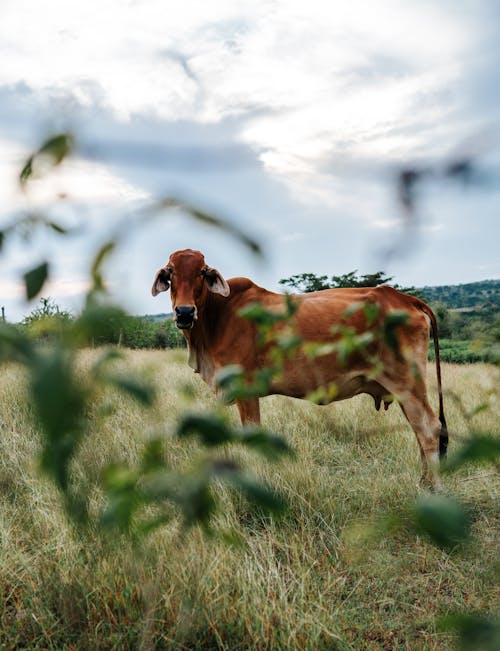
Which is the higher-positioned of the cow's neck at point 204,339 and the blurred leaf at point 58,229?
the blurred leaf at point 58,229

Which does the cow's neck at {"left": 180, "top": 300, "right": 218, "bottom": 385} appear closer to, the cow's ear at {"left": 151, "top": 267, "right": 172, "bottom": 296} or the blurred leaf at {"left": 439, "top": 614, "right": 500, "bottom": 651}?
the cow's ear at {"left": 151, "top": 267, "right": 172, "bottom": 296}

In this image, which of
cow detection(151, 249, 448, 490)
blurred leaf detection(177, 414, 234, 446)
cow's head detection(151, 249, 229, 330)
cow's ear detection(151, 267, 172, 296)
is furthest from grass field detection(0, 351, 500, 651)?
cow's ear detection(151, 267, 172, 296)

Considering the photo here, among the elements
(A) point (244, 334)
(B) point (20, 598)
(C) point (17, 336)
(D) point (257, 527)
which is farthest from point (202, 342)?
(C) point (17, 336)

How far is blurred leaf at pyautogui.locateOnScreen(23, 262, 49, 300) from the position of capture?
751 millimetres

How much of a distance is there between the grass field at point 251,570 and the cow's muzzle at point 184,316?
2.73 ft

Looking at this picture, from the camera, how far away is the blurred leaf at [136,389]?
67 centimetres

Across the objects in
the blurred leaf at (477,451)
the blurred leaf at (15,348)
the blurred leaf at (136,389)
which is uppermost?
the blurred leaf at (15,348)

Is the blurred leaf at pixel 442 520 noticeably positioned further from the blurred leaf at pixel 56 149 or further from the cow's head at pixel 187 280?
the cow's head at pixel 187 280

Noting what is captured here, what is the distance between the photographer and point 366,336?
112 cm

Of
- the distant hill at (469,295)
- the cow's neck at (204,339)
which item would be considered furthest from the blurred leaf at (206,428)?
the cow's neck at (204,339)

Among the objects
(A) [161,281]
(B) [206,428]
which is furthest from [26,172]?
Answer: (A) [161,281]

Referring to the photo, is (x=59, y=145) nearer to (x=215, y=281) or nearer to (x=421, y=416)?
(x=215, y=281)

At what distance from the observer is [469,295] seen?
1.68 metres

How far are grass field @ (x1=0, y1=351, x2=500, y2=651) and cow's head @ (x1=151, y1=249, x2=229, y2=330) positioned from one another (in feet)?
3.62
